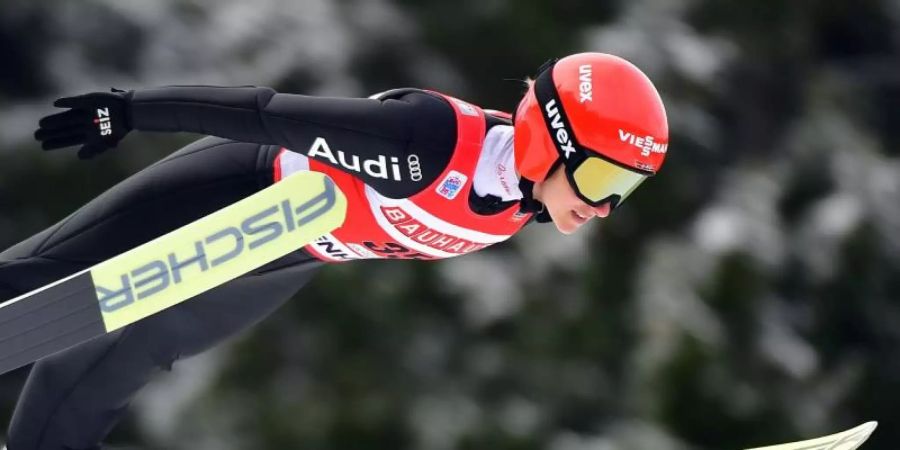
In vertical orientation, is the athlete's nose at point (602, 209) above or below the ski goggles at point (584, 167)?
below

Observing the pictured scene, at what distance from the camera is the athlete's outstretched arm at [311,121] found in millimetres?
2773

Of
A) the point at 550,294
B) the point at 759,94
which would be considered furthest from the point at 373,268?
the point at 759,94

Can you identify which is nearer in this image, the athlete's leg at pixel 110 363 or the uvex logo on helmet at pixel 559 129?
the uvex logo on helmet at pixel 559 129

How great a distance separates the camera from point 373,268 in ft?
18.6

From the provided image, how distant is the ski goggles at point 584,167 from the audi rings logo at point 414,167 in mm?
250

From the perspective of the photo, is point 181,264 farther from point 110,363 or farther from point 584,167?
point 584,167

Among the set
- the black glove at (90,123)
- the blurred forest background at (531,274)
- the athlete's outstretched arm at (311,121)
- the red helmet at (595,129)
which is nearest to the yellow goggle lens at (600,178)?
the red helmet at (595,129)

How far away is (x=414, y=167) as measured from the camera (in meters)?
2.79

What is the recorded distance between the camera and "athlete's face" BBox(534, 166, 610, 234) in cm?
279

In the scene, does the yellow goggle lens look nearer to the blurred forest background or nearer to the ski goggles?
the ski goggles

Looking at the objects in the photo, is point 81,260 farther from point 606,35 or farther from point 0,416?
point 606,35

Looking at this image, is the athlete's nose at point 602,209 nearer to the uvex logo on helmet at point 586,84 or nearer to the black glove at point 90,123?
the uvex logo on helmet at point 586,84

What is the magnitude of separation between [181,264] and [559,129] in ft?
2.63

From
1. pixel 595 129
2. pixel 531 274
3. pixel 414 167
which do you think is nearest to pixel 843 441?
pixel 595 129
